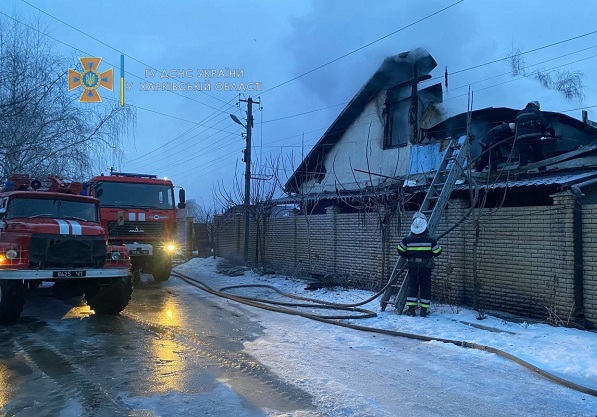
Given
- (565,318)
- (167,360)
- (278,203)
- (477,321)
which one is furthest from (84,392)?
(278,203)

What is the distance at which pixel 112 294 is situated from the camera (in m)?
8.95

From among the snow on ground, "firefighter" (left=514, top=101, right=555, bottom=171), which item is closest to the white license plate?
the snow on ground

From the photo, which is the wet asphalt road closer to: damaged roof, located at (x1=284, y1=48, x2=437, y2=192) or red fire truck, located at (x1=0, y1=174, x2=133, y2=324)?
red fire truck, located at (x1=0, y1=174, x2=133, y2=324)

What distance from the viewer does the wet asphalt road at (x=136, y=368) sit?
446 cm

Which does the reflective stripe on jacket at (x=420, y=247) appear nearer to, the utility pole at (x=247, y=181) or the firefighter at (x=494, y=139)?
the firefighter at (x=494, y=139)

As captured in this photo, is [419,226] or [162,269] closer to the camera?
[419,226]

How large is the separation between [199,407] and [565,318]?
19.9 feet

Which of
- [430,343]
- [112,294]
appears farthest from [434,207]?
[112,294]

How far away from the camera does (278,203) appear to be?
18.4 metres

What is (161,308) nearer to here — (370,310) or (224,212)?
(370,310)

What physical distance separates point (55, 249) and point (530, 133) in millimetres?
10795

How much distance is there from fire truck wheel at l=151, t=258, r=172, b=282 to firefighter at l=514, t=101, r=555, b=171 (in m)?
10.1

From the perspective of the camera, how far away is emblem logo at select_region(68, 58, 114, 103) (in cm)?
1407

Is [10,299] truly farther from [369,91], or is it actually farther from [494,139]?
[369,91]
